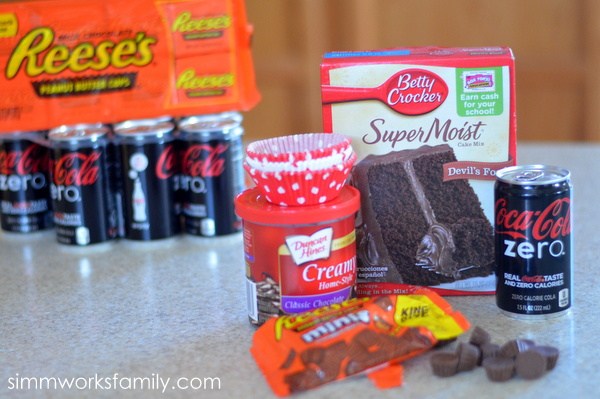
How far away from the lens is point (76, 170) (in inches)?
54.3

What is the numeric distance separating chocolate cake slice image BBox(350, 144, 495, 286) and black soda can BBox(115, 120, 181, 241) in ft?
1.42

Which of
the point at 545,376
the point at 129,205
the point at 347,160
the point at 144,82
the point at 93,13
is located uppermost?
the point at 93,13

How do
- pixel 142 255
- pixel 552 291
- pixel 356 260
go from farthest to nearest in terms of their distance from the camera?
pixel 142 255, pixel 356 260, pixel 552 291

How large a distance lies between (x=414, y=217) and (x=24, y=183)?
0.79 meters

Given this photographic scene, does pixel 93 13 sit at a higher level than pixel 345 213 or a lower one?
higher

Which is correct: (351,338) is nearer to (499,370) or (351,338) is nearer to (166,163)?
(499,370)

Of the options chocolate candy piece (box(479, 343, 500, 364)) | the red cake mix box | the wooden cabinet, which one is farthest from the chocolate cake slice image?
the wooden cabinet

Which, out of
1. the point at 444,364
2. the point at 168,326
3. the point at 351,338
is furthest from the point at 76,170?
the point at 444,364

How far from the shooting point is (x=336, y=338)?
36.7 inches

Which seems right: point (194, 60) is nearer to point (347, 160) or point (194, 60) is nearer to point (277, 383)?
point (347, 160)

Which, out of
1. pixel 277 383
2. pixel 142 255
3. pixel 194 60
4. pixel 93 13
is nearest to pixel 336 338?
pixel 277 383

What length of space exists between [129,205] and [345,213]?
56 cm

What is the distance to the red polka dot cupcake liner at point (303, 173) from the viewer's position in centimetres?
100

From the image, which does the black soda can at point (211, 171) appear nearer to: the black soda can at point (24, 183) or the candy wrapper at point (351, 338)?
the black soda can at point (24, 183)
